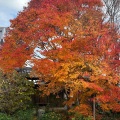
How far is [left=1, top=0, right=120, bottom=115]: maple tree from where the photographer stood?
15.0 metres

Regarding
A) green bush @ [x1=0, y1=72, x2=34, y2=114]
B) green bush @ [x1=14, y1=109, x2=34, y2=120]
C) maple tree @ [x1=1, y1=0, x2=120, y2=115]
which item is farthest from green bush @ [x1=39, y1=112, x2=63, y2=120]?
green bush @ [x1=0, y1=72, x2=34, y2=114]

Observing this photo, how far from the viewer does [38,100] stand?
2319cm

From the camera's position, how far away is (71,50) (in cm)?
1569

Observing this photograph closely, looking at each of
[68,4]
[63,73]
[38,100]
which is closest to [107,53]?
[63,73]

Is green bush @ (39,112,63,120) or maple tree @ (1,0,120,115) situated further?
green bush @ (39,112,63,120)

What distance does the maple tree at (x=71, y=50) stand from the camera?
14992 mm

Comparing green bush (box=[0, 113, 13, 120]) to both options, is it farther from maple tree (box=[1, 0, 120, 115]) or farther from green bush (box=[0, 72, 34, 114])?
maple tree (box=[1, 0, 120, 115])

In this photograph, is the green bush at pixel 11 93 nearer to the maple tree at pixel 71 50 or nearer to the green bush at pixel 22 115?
the green bush at pixel 22 115

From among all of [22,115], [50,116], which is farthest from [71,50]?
[22,115]

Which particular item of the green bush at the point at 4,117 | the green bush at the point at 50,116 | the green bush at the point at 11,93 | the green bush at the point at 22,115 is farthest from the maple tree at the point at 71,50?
the green bush at the point at 4,117

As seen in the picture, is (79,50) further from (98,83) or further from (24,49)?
(24,49)

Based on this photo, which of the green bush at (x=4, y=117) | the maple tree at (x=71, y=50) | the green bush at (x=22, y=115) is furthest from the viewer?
the green bush at (x=22, y=115)

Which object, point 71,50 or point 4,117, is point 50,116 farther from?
point 71,50

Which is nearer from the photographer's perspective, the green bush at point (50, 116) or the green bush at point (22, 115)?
the green bush at point (22, 115)
